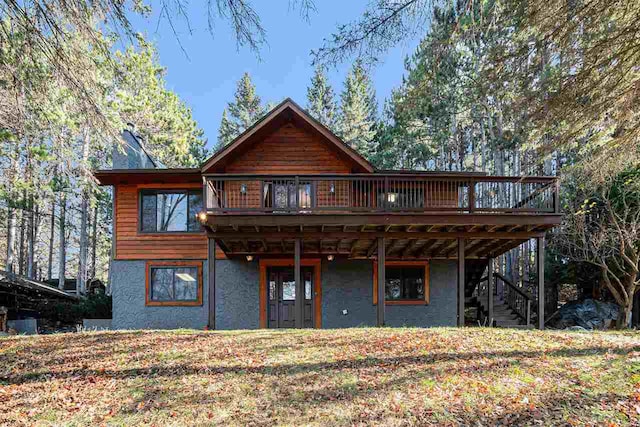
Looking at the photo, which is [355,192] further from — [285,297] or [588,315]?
[588,315]

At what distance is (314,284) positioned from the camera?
1277 centimetres

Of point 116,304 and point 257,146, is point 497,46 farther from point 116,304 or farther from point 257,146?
point 116,304

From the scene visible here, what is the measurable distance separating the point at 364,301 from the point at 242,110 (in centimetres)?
2890

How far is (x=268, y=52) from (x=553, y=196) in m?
8.76

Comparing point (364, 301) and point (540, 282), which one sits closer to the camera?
point (540, 282)

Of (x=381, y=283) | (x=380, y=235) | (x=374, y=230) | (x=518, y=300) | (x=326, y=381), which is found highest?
(x=374, y=230)

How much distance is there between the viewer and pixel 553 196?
9.98 metres

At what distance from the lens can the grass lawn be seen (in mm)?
4684

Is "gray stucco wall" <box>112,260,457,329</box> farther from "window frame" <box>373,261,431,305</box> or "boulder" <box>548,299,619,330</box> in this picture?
"boulder" <box>548,299,619,330</box>

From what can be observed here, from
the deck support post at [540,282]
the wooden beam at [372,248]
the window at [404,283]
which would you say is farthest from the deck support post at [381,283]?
the deck support post at [540,282]

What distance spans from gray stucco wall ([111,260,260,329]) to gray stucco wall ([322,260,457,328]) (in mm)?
2270

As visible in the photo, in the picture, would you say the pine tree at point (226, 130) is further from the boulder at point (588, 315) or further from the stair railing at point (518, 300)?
the boulder at point (588, 315)

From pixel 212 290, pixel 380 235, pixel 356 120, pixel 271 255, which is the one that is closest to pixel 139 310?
pixel 212 290

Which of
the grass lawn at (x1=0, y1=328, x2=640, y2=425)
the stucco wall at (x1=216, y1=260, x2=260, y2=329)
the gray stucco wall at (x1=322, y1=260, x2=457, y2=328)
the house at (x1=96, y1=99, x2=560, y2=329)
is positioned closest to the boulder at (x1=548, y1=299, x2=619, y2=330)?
the house at (x1=96, y1=99, x2=560, y2=329)
